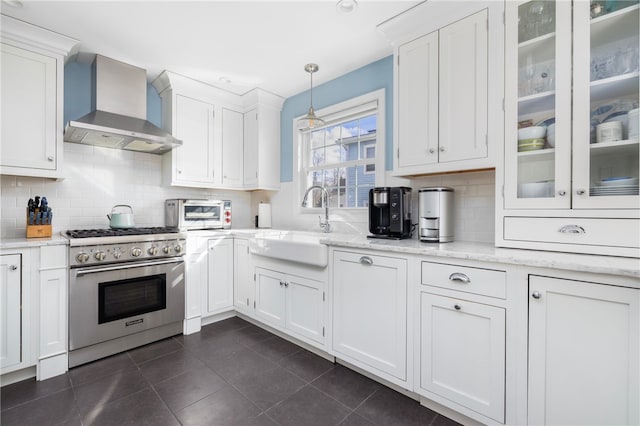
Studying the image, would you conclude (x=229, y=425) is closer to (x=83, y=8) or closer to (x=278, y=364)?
(x=278, y=364)

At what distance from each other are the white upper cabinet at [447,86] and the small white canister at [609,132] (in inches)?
16.9

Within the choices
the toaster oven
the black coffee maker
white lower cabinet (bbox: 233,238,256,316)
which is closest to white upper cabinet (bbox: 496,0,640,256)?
→ the black coffee maker

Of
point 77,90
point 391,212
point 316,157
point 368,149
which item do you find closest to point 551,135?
point 391,212

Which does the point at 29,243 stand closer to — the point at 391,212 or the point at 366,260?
the point at 366,260

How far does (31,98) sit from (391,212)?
2.88 metres

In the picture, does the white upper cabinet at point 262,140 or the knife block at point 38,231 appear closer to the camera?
the knife block at point 38,231

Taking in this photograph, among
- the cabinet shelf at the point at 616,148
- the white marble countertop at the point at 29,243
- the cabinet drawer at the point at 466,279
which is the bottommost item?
the cabinet drawer at the point at 466,279

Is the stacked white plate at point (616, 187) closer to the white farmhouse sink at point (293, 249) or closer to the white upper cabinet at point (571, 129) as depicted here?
the white upper cabinet at point (571, 129)

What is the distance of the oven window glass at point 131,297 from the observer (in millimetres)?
2306

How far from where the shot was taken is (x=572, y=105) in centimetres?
147

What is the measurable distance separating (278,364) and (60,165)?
238cm

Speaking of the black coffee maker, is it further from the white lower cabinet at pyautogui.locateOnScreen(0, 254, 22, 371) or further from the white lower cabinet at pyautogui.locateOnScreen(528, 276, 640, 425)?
the white lower cabinet at pyautogui.locateOnScreen(0, 254, 22, 371)

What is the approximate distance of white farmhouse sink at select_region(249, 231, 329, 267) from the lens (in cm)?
218

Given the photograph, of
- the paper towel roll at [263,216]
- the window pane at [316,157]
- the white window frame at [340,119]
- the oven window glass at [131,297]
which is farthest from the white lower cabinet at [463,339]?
the paper towel roll at [263,216]
